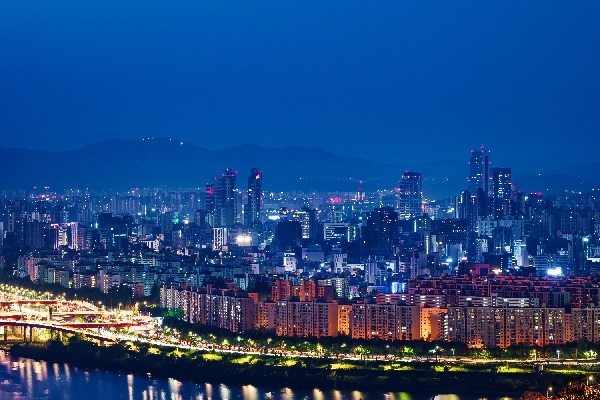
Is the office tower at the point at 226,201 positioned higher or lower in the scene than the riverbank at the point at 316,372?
higher

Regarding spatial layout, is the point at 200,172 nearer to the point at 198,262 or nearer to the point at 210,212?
the point at 210,212

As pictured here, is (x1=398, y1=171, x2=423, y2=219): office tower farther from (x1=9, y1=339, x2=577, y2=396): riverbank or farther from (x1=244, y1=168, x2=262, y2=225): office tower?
(x1=9, y1=339, x2=577, y2=396): riverbank

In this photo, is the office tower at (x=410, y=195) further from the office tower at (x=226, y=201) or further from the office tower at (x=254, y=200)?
the office tower at (x=226, y=201)

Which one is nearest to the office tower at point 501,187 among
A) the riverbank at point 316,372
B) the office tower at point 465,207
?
the office tower at point 465,207

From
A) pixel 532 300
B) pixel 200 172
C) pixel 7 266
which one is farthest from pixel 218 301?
pixel 200 172

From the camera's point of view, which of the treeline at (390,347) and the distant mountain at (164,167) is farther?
the distant mountain at (164,167)

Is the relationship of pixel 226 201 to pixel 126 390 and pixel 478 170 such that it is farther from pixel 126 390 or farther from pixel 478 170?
pixel 126 390
